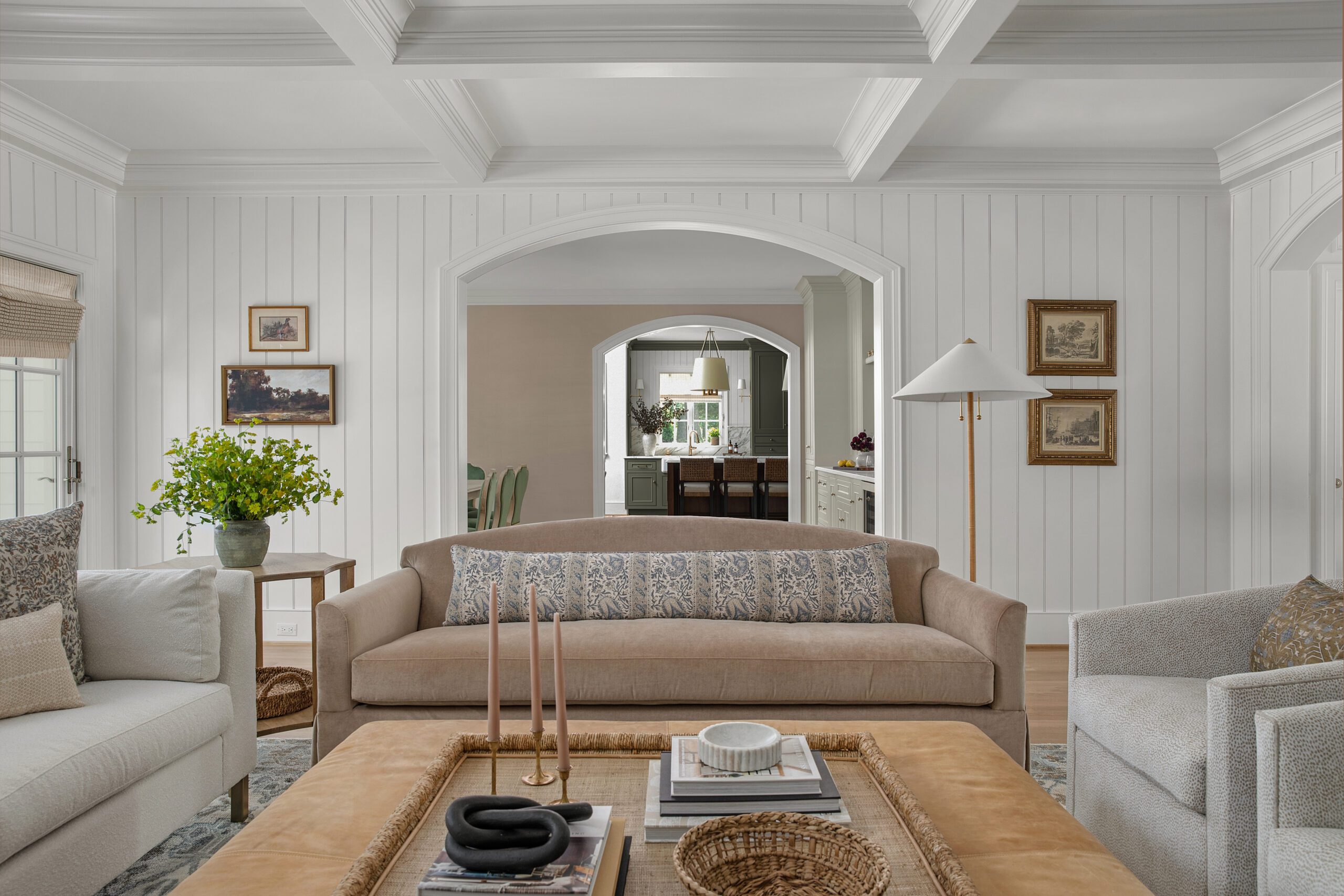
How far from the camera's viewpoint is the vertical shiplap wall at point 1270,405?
13.7 feet

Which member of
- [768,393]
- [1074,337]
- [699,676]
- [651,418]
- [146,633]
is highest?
[768,393]

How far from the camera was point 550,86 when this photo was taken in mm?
3494

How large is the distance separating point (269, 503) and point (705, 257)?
4688mm

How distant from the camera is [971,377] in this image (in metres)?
2.90

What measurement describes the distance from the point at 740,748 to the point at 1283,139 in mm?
4174

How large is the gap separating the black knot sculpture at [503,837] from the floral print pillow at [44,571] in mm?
1452

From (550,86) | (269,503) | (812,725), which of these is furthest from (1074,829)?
(550,86)

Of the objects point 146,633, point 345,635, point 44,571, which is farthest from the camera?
point 345,635

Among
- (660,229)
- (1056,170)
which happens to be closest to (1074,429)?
(1056,170)

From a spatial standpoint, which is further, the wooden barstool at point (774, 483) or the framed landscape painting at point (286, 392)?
the wooden barstool at point (774, 483)

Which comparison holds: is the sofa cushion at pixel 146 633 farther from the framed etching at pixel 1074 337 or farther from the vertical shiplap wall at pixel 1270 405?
the vertical shiplap wall at pixel 1270 405

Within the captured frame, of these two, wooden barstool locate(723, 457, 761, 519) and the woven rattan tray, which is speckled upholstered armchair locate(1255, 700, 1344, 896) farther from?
wooden barstool locate(723, 457, 761, 519)

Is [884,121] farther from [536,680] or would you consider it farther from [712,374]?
[712,374]

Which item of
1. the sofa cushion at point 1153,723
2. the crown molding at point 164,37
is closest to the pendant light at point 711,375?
the crown molding at point 164,37
